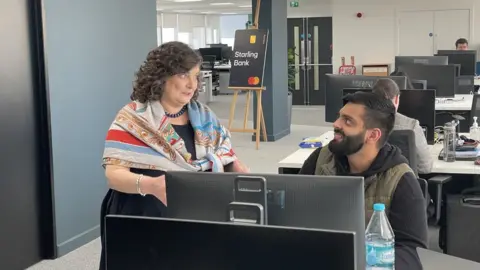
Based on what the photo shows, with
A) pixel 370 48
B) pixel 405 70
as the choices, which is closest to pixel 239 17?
pixel 370 48

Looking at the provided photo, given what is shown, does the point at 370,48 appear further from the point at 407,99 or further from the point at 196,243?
the point at 196,243

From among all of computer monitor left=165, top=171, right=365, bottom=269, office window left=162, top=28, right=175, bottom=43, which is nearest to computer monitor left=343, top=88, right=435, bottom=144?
computer monitor left=165, top=171, right=365, bottom=269

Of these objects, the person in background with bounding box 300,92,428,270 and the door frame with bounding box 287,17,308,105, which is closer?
the person in background with bounding box 300,92,428,270

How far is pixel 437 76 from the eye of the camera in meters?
6.49

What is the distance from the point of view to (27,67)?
4.20 m

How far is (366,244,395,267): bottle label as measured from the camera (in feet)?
5.96

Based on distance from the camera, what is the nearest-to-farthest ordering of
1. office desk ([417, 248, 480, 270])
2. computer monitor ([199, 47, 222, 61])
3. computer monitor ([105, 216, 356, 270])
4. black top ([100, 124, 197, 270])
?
computer monitor ([105, 216, 356, 270])
office desk ([417, 248, 480, 270])
black top ([100, 124, 197, 270])
computer monitor ([199, 47, 222, 61])

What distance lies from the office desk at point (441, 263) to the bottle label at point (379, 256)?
1.13 feet

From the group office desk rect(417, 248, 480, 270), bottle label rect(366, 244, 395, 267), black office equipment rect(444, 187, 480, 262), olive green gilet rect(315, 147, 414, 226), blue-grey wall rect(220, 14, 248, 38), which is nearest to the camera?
bottle label rect(366, 244, 395, 267)

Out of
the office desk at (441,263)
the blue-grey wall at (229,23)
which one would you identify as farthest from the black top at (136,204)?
the blue-grey wall at (229,23)

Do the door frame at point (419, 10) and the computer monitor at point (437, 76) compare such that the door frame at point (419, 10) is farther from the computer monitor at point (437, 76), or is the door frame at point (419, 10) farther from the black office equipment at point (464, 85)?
the computer monitor at point (437, 76)

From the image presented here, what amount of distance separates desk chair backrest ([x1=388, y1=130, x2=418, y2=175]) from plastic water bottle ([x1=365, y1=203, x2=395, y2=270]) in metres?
1.50

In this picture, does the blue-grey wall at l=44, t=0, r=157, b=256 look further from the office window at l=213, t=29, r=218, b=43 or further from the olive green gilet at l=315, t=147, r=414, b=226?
the office window at l=213, t=29, r=218, b=43

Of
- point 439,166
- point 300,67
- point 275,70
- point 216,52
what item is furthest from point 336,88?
point 216,52
